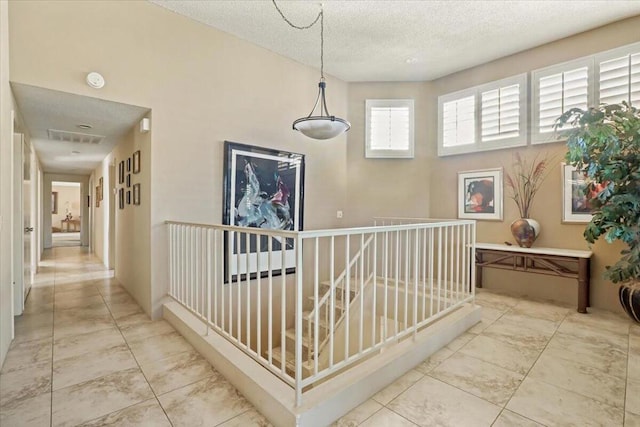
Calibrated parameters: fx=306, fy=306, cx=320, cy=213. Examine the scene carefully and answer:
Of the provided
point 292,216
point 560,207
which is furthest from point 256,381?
point 560,207

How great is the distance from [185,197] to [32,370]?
1825 millimetres

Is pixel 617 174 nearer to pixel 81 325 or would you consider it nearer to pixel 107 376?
pixel 107 376

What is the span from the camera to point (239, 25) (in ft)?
11.4

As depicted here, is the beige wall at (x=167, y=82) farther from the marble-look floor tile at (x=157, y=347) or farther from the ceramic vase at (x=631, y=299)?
the ceramic vase at (x=631, y=299)

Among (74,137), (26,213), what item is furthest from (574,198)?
(26,213)

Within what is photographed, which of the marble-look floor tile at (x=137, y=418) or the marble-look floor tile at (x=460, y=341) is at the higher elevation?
the marble-look floor tile at (x=137, y=418)

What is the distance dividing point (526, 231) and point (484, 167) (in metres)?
1.10

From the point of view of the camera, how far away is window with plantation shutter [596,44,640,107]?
3291 millimetres

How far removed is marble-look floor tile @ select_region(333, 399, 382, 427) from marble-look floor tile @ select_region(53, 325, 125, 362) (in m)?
1.98

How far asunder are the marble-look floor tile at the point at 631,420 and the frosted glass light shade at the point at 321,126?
2.50m

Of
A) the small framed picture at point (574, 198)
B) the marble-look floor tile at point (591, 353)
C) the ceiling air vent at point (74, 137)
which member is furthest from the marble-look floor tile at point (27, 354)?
the small framed picture at point (574, 198)

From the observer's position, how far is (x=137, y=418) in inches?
65.0

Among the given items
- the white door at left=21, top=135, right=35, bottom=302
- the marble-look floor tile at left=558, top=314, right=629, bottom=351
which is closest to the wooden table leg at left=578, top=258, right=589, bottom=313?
the marble-look floor tile at left=558, top=314, right=629, bottom=351

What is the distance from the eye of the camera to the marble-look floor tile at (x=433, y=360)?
86.4 inches
